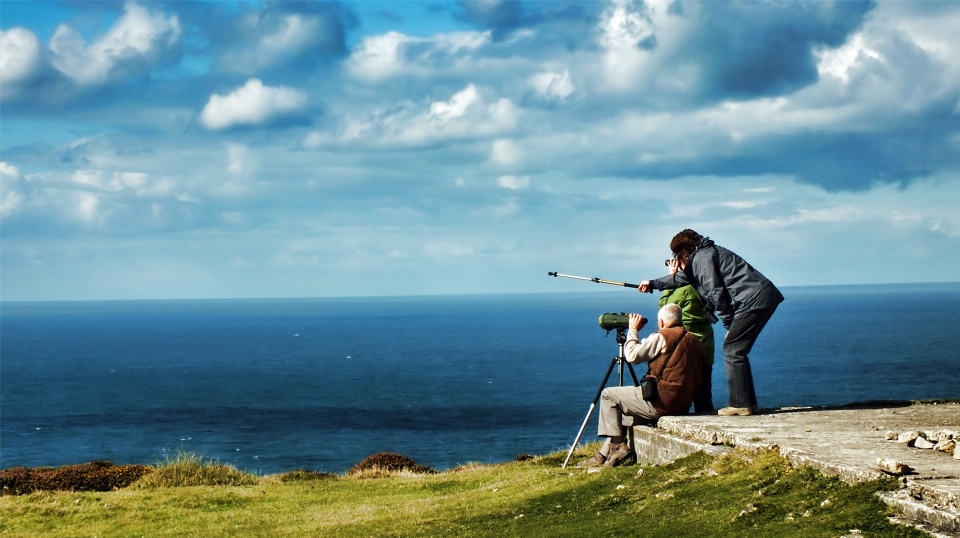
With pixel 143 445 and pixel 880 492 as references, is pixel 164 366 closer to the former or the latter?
pixel 143 445

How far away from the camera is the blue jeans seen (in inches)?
447

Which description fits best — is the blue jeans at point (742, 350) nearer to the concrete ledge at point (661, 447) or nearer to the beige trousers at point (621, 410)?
the beige trousers at point (621, 410)

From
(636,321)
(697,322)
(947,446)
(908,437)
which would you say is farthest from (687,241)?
(947,446)

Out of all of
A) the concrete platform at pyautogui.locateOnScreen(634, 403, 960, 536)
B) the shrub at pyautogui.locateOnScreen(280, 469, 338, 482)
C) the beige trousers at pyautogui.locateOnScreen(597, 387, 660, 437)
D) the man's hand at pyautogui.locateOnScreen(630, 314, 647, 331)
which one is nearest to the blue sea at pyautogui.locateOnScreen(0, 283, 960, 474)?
the shrub at pyautogui.locateOnScreen(280, 469, 338, 482)

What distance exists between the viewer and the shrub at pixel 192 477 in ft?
47.6

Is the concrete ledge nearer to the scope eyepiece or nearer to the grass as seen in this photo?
the grass

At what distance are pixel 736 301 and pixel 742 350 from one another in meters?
0.60

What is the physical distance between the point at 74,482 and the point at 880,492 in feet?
42.4

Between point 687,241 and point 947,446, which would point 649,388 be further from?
point 947,446

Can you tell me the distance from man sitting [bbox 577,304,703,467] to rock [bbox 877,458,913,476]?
346 cm

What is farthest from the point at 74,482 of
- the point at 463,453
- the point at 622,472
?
the point at 463,453

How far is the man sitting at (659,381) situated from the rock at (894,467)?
3.46m

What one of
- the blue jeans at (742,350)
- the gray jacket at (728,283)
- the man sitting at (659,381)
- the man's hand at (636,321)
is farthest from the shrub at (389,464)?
the man's hand at (636,321)

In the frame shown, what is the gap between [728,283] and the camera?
38.0ft
